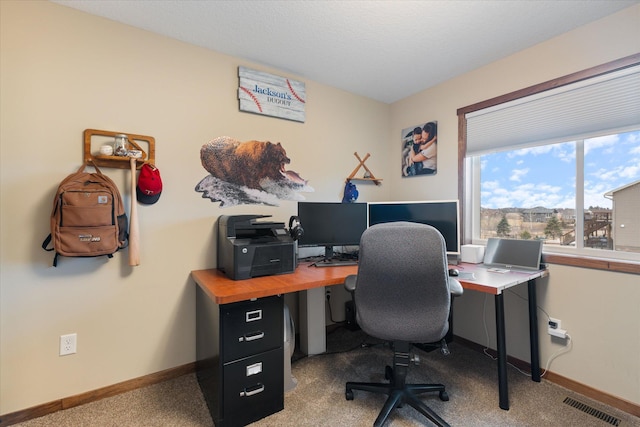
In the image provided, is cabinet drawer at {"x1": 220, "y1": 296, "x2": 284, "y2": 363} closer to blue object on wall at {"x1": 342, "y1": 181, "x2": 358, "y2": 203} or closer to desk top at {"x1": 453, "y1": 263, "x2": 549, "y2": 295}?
desk top at {"x1": 453, "y1": 263, "x2": 549, "y2": 295}

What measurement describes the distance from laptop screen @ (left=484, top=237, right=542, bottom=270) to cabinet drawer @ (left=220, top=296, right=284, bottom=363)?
1673mm

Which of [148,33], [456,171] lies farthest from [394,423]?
[148,33]

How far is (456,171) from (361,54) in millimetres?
1303

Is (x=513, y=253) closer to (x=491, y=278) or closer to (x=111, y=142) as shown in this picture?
(x=491, y=278)

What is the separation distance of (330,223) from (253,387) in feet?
4.25

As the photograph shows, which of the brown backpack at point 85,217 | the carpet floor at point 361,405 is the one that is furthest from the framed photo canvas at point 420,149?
the brown backpack at point 85,217

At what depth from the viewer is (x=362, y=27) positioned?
190cm

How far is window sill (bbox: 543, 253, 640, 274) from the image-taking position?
67.2 inches

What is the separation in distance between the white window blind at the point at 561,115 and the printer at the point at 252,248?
182cm

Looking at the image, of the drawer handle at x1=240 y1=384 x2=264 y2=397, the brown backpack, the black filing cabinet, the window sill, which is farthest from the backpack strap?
the window sill

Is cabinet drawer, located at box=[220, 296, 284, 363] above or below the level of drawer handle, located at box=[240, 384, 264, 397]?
above

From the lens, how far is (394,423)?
5.28ft

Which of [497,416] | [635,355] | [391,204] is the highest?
[391,204]

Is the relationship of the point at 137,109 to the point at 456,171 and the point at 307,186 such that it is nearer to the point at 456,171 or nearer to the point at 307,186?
the point at 307,186
